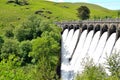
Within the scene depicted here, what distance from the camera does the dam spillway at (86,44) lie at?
3236 inches

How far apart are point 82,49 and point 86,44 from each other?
3290 millimetres

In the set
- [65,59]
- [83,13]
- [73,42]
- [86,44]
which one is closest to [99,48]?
[86,44]

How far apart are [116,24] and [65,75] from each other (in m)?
24.4

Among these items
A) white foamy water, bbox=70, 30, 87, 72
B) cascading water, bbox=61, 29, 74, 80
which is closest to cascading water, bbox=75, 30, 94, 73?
white foamy water, bbox=70, 30, 87, 72

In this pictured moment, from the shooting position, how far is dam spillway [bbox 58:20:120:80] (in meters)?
Answer: 82.2

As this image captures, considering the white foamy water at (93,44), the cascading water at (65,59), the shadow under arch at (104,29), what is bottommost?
the cascading water at (65,59)

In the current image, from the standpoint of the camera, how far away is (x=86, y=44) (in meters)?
97.9

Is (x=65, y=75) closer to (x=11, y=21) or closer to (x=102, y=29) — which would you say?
(x=102, y=29)

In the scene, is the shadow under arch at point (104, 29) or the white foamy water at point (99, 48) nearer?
the white foamy water at point (99, 48)

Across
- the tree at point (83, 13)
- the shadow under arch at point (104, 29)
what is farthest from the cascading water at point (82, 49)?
the tree at point (83, 13)

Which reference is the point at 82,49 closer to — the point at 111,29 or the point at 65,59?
the point at 65,59

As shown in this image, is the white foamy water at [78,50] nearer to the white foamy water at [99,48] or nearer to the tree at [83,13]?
the white foamy water at [99,48]

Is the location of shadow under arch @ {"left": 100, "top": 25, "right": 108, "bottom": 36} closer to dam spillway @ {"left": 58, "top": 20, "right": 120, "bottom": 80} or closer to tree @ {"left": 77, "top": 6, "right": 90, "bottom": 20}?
dam spillway @ {"left": 58, "top": 20, "right": 120, "bottom": 80}

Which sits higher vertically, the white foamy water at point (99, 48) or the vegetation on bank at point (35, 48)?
the white foamy water at point (99, 48)
